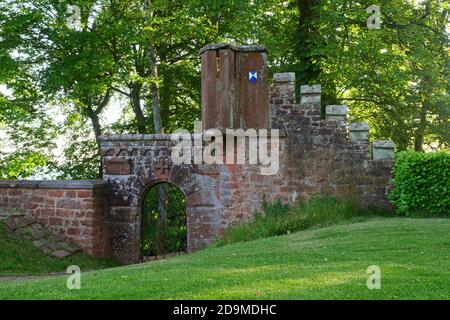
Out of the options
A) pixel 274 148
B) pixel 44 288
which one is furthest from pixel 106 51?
pixel 44 288

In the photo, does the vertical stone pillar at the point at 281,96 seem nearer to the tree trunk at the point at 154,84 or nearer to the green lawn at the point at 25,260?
the green lawn at the point at 25,260

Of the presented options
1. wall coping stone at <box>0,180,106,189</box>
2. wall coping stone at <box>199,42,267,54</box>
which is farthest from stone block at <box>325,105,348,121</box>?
wall coping stone at <box>0,180,106,189</box>

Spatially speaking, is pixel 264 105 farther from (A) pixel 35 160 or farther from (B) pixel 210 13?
(A) pixel 35 160

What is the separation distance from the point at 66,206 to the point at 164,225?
194 inches

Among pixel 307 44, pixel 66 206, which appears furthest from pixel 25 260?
pixel 307 44

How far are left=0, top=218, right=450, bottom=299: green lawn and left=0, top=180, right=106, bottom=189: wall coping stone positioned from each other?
5168 millimetres

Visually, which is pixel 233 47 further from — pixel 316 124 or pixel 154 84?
pixel 154 84

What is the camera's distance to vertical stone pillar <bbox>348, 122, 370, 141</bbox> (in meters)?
13.6

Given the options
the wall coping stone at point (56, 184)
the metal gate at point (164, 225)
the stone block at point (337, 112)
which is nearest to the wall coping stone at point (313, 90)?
the stone block at point (337, 112)

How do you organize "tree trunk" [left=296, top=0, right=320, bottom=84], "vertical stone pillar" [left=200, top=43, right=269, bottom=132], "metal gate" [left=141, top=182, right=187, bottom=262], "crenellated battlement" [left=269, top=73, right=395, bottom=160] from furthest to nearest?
"tree trunk" [left=296, top=0, right=320, bottom=84] → "metal gate" [left=141, top=182, right=187, bottom=262] → "crenellated battlement" [left=269, top=73, right=395, bottom=160] → "vertical stone pillar" [left=200, top=43, right=269, bottom=132]

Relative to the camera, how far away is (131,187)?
1421 cm

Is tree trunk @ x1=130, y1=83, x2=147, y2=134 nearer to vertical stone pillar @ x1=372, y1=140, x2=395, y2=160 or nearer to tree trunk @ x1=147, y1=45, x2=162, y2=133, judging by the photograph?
tree trunk @ x1=147, y1=45, x2=162, y2=133

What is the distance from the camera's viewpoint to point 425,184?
13.0m

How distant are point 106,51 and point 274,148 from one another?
10.1 meters
